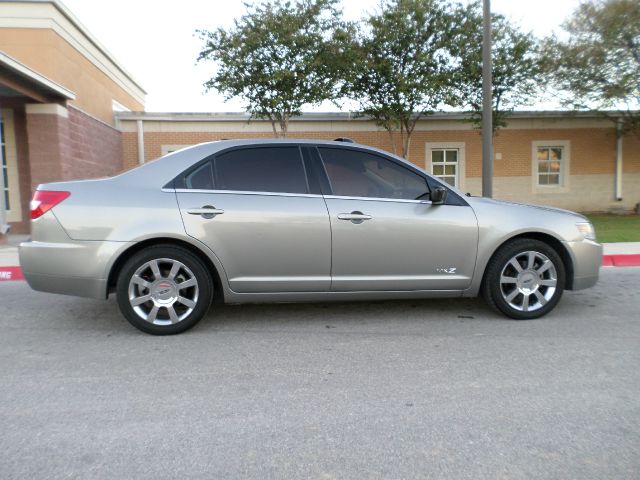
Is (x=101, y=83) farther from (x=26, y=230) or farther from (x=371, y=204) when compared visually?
(x=371, y=204)

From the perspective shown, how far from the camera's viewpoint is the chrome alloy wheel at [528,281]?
15.4 feet

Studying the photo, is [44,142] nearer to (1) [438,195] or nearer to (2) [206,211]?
(2) [206,211]

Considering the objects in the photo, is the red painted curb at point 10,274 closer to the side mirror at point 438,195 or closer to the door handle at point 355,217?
the door handle at point 355,217

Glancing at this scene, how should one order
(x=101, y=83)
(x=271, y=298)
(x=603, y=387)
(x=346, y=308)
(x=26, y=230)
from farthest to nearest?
(x=101, y=83) → (x=26, y=230) → (x=346, y=308) → (x=271, y=298) → (x=603, y=387)

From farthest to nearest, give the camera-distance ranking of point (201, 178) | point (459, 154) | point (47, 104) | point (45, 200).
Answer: point (459, 154) < point (47, 104) < point (201, 178) < point (45, 200)

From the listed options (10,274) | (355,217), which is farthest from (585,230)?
(10,274)

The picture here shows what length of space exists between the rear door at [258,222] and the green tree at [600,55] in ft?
48.6

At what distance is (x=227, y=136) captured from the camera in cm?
1784

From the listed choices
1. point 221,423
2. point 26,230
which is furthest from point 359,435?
point 26,230

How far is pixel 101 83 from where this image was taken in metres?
17.7

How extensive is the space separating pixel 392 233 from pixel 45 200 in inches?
118

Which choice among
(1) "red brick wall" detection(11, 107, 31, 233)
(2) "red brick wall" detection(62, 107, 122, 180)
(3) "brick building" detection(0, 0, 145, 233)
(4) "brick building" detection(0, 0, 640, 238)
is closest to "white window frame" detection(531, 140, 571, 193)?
(4) "brick building" detection(0, 0, 640, 238)

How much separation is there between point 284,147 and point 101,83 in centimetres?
1567

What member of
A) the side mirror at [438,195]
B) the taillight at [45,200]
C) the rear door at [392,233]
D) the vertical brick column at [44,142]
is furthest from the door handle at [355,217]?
the vertical brick column at [44,142]
